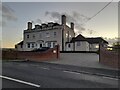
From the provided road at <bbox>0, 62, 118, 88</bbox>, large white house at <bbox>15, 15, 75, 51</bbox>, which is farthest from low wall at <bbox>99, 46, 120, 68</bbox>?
large white house at <bbox>15, 15, 75, 51</bbox>

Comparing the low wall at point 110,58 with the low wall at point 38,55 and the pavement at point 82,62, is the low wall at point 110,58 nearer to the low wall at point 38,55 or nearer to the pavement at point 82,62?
the pavement at point 82,62

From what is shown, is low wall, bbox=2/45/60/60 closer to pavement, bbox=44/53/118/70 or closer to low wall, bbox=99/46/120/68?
pavement, bbox=44/53/118/70

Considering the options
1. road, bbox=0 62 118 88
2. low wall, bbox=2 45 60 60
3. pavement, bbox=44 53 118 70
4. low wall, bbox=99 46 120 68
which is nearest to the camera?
road, bbox=0 62 118 88

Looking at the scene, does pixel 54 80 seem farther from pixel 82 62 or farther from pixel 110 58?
pixel 82 62

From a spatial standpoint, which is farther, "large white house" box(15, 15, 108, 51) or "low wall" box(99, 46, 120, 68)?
"large white house" box(15, 15, 108, 51)

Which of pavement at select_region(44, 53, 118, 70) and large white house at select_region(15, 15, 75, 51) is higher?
large white house at select_region(15, 15, 75, 51)

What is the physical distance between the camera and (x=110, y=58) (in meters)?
19.9

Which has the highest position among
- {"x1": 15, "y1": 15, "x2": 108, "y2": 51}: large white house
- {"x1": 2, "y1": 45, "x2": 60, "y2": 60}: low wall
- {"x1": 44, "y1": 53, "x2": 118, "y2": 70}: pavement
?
{"x1": 15, "y1": 15, "x2": 108, "y2": 51}: large white house

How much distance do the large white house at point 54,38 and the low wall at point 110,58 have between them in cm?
3034

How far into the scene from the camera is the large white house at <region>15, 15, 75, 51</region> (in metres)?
52.0

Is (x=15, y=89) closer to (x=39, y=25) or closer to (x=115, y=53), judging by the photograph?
(x=115, y=53)

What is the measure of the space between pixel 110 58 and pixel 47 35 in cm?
3546

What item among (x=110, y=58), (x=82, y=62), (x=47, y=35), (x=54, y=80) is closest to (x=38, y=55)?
(x=82, y=62)

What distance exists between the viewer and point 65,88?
8211 millimetres
